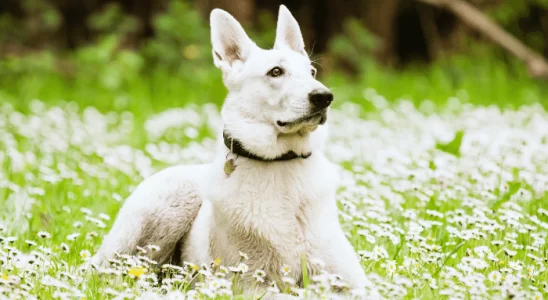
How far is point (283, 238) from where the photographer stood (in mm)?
3463

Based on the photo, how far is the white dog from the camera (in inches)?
→ 136

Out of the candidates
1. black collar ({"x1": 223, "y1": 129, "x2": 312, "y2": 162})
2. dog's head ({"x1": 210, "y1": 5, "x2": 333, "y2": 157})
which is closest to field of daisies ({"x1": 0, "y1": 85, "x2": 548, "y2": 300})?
black collar ({"x1": 223, "y1": 129, "x2": 312, "y2": 162})

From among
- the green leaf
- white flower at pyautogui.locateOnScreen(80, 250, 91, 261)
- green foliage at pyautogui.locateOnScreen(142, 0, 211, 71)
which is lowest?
white flower at pyautogui.locateOnScreen(80, 250, 91, 261)

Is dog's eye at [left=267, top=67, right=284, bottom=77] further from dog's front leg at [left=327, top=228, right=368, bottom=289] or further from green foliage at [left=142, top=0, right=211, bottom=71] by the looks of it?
green foliage at [left=142, top=0, right=211, bottom=71]

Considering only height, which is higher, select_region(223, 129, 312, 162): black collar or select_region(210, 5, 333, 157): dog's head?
select_region(210, 5, 333, 157): dog's head

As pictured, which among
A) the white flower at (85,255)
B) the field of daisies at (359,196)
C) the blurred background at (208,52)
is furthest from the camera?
the blurred background at (208,52)

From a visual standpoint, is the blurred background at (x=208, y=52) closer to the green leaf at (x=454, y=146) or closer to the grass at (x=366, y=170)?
the grass at (x=366, y=170)

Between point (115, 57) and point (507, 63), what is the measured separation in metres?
6.72

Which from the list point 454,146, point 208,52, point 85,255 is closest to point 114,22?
point 208,52

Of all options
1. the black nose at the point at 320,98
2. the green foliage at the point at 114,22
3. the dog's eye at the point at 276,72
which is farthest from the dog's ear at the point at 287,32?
the green foliage at the point at 114,22

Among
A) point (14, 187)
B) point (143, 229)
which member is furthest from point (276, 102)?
point (14, 187)

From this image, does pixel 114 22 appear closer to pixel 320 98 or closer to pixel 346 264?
pixel 320 98

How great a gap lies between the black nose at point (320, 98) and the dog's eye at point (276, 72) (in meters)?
0.29

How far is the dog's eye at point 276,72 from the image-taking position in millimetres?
3674
